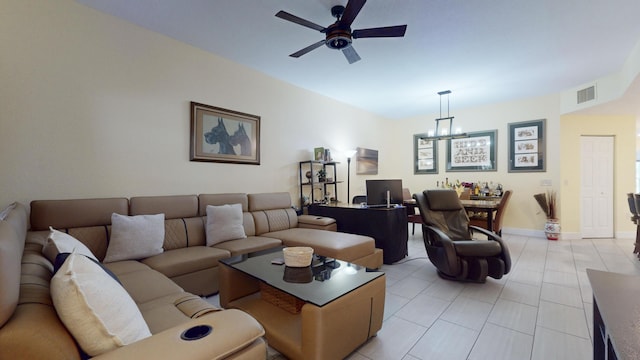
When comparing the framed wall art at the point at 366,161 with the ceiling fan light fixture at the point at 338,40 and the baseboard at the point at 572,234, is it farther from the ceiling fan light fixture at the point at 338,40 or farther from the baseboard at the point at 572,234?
the ceiling fan light fixture at the point at 338,40

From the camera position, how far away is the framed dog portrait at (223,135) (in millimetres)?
3385

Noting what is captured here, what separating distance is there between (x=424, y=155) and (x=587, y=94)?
3.08 meters

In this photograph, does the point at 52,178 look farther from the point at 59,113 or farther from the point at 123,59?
the point at 123,59

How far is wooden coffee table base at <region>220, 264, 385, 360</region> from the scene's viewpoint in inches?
59.4

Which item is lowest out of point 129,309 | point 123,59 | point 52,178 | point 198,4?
point 129,309

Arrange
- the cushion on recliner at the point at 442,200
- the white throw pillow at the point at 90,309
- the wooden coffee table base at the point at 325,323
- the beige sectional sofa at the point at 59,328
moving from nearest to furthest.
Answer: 1. the beige sectional sofa at the point at 59,328
2. the white throw pillow at the point at 90,309
3. the wooden coffee table base at the point at 325,323
4. the cushion on recliner at the point at 442,200

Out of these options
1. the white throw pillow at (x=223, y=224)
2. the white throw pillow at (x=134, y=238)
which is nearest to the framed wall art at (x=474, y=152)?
the white throw pillow at (x=223, y=224)

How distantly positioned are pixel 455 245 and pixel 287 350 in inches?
82.3

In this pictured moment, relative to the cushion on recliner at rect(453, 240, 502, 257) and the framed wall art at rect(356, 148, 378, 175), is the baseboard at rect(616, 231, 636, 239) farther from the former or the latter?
the framed wall art at rect(356, 148, 378, 175)

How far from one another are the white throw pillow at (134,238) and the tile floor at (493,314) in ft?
5.22

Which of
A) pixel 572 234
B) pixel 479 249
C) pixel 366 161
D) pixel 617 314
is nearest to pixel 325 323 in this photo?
pixel 617 314

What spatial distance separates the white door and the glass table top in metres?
5.75

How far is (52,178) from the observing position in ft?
7.93

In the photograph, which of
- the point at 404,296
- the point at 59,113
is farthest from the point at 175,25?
the point at 404,296
